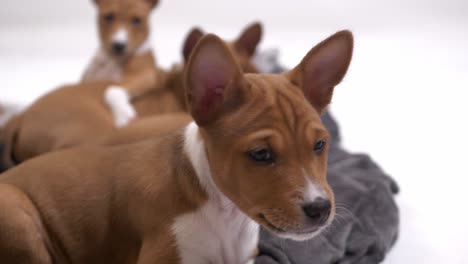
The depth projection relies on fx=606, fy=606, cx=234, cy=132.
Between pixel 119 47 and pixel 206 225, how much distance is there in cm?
296

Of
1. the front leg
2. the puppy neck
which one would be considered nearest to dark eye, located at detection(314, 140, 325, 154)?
the puppy neck

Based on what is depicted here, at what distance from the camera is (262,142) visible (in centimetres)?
240

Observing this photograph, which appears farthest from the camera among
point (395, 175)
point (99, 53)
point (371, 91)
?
point (371, 91)

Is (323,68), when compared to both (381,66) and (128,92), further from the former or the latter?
(381,66)

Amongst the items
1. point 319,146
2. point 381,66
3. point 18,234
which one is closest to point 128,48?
point 18,234

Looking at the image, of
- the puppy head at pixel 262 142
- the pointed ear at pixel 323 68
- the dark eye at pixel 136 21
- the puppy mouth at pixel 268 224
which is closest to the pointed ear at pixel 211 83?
the puppy head at pixel 262 142

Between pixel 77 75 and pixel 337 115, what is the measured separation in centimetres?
310

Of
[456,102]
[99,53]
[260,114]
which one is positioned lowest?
[456,102]

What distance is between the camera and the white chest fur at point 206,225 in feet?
8.97

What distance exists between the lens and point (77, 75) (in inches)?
277

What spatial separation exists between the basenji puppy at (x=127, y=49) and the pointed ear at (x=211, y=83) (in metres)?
2.58

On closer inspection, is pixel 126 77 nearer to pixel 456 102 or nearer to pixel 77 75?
pixel 77 75

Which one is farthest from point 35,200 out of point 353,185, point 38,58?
point 38,58

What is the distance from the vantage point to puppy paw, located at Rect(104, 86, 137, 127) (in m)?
4.61
